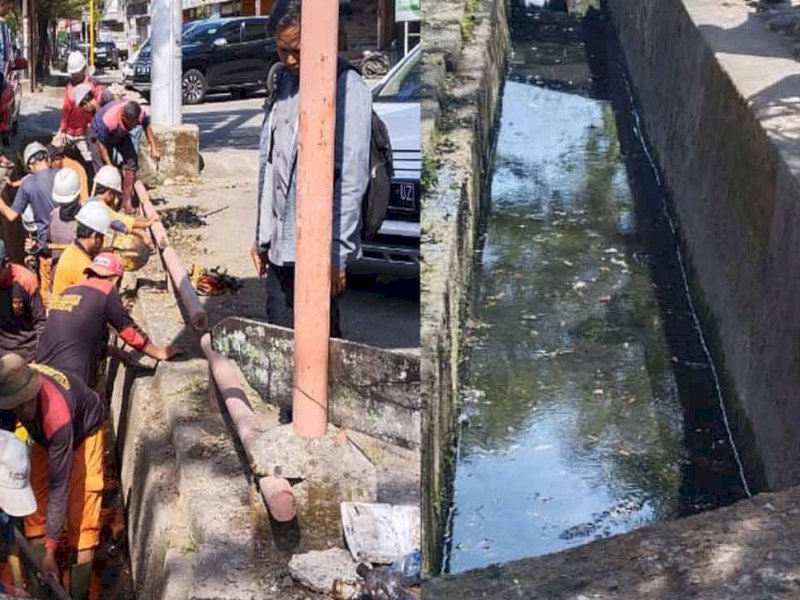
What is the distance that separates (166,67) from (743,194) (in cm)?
486

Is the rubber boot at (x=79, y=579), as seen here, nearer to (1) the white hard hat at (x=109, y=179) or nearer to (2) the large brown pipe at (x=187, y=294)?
(2) the large brown pipe at (x=187, y=294)

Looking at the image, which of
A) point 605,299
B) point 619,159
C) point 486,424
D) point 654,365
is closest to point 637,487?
point 486,424

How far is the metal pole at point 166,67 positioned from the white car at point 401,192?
3.95m

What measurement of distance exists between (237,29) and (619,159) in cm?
454

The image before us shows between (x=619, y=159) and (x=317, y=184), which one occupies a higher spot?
(x=317, y=184)

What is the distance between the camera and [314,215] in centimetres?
376

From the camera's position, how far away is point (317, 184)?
3711mm

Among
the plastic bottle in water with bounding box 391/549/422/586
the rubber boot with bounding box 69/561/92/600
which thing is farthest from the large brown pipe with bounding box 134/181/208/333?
the plastic bottle in water with bounding box 391/549/422/586

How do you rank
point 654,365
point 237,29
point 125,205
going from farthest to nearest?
point 237,29
point 125,205
point 654,365

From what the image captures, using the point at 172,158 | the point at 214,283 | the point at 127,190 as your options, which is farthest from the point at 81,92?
the point at 214,283

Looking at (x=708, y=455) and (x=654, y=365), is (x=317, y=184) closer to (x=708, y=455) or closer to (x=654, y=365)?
(x=708, y=455)

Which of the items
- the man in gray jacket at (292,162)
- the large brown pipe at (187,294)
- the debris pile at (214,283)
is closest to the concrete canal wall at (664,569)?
the man in gray jacket at (292,162)

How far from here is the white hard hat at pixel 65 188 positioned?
25.2 ft

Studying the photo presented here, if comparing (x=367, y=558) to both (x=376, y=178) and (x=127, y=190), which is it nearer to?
(x=376, y=178)
